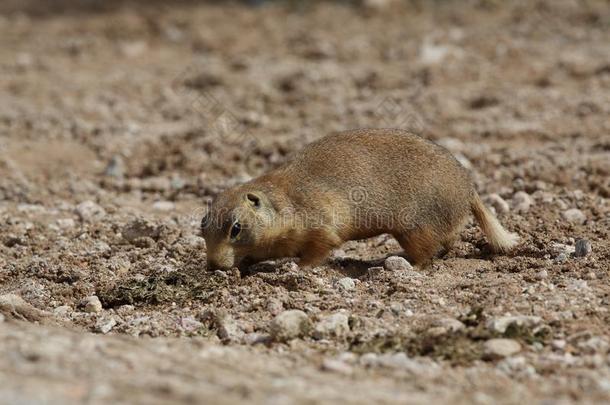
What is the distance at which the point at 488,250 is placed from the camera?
6402 mm

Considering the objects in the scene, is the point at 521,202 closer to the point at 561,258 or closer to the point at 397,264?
the point at 561,258

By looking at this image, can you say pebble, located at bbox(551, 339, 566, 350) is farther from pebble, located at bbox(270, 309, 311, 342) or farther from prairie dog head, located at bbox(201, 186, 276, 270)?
prairie dog head, located at bbox(201, 186, 276, 270)

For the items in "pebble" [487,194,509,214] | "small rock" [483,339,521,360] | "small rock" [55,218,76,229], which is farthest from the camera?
"small rock" [55,218,76,229]

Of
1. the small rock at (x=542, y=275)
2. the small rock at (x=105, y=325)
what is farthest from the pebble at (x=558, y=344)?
the small rock at (x=105, y=325)

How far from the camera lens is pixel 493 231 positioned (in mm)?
6309

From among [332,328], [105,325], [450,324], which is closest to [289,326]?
[332,328]

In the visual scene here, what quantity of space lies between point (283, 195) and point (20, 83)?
7.04m

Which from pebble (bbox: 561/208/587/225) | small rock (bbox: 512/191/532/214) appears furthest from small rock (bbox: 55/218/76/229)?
pebble (bbox: 561/208/587/225)

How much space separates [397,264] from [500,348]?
1.62 m

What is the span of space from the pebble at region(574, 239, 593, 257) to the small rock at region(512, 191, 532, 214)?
1.09 meters

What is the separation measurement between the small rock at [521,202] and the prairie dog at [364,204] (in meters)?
0.82

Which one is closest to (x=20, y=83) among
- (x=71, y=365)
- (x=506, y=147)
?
(x=506, y=147)

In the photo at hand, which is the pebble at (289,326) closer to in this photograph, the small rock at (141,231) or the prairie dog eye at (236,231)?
the prairie dog eye at (236,231)

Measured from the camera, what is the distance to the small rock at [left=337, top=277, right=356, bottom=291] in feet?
18.6
